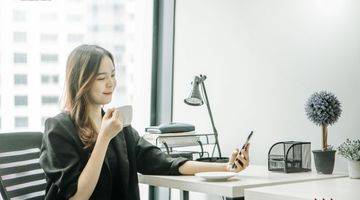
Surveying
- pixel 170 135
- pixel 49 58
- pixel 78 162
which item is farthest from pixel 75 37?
pixel 78 162

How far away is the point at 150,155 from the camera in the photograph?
2143 mm

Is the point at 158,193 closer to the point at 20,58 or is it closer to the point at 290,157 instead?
the point at 20,58

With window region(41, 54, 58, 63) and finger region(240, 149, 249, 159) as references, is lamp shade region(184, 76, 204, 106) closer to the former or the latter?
finger region(240, 149, 249, 159)

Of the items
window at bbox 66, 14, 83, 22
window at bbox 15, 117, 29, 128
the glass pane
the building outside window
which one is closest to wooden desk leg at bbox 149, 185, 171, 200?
the glass pane

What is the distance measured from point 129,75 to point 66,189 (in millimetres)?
1857

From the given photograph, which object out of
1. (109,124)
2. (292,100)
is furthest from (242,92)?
(109,124)

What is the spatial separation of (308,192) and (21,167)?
109 centimetres

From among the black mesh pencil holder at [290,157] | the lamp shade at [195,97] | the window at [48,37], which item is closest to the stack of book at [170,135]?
the lamp shade at [195,97]

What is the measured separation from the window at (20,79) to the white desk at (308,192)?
5.75 ft

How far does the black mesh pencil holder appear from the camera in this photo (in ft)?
7.39

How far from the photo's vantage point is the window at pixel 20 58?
2963 mm

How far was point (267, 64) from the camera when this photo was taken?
276 centimetres

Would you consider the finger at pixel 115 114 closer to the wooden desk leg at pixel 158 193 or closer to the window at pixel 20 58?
the window at pixel 20 58

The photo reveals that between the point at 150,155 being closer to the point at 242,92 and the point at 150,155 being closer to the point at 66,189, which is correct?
the point at 66,189
